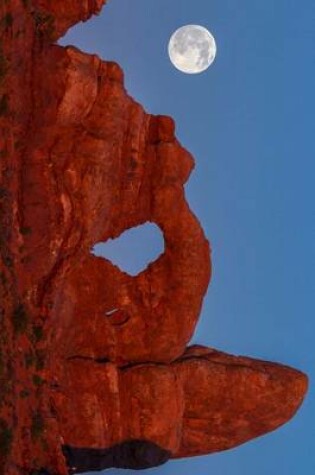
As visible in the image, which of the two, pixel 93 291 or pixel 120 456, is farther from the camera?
pixel 93 291

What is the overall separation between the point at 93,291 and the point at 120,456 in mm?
13622

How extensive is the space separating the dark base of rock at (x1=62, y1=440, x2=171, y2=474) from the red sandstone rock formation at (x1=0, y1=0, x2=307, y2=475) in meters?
0.11

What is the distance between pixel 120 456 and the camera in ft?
214

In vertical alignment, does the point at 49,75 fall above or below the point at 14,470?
above

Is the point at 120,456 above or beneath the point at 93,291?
beneath

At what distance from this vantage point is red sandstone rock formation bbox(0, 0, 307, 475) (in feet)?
187

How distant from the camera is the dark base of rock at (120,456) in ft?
209

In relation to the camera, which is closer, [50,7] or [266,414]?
[50,7]

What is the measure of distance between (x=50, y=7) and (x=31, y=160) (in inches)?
509

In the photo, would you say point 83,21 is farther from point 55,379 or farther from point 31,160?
point 55,379

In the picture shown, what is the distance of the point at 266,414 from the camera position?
→ 230ft

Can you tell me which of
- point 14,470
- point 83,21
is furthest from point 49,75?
point 14,470

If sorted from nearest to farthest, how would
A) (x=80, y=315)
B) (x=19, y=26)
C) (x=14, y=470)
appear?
(x=14, y=470)
(x=19, y=26)
(x=80, y=315)

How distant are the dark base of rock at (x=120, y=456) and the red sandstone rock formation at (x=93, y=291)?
0.37ft
